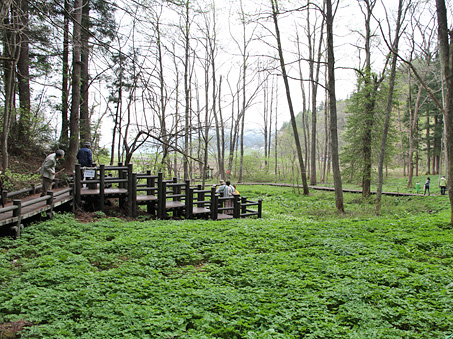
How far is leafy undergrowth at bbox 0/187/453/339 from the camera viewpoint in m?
3.32

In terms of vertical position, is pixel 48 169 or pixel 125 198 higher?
pixel 48 169

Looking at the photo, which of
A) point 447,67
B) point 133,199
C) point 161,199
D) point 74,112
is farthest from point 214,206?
point 447,67

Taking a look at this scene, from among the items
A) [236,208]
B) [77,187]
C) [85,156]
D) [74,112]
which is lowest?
[236,208]

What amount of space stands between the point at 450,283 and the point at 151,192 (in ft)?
28.5

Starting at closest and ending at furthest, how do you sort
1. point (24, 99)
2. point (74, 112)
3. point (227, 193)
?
point (227, 193)
point (74, 112)
point (24, 99)

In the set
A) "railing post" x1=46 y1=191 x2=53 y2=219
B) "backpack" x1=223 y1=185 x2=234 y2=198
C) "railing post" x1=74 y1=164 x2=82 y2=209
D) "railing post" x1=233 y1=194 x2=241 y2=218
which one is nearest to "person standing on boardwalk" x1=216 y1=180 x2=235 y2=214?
"backpack" x1=223 y1=185 x2=234 y2=198

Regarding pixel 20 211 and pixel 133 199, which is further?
pixel 133 199

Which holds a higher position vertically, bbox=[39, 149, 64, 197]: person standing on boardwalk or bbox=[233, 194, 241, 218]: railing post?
bbox=[39, 149, 64, 197]: person standing on boardwalk

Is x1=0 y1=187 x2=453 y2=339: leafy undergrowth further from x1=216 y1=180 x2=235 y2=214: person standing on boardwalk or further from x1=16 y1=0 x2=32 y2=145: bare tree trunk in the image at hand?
x1=16 y1=0 x2=32 y2=145: bare tree trunk

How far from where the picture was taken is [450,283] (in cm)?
448

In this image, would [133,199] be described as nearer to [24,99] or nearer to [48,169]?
[48,169]

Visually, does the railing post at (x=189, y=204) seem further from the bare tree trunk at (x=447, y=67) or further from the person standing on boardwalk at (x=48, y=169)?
the bare tree trunk at (x=447, y=67)

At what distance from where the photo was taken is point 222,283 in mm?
4520

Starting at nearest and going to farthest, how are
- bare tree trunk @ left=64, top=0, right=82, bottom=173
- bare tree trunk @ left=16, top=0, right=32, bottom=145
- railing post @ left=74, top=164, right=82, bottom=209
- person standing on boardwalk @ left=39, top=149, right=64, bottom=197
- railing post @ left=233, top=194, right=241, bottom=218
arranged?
person standing on boardwalk @ left=39, top=149, right=64, bottom=197
railing post @ left=74, top=164, right=82, bottom=209
railing post @ left=233, top=194, right=241, bottom=218
bare tree trunk @ left=64, top=0, right=82, bottom=173
bare tree trunk @ left=16, top=0, right=32, bottom=145
